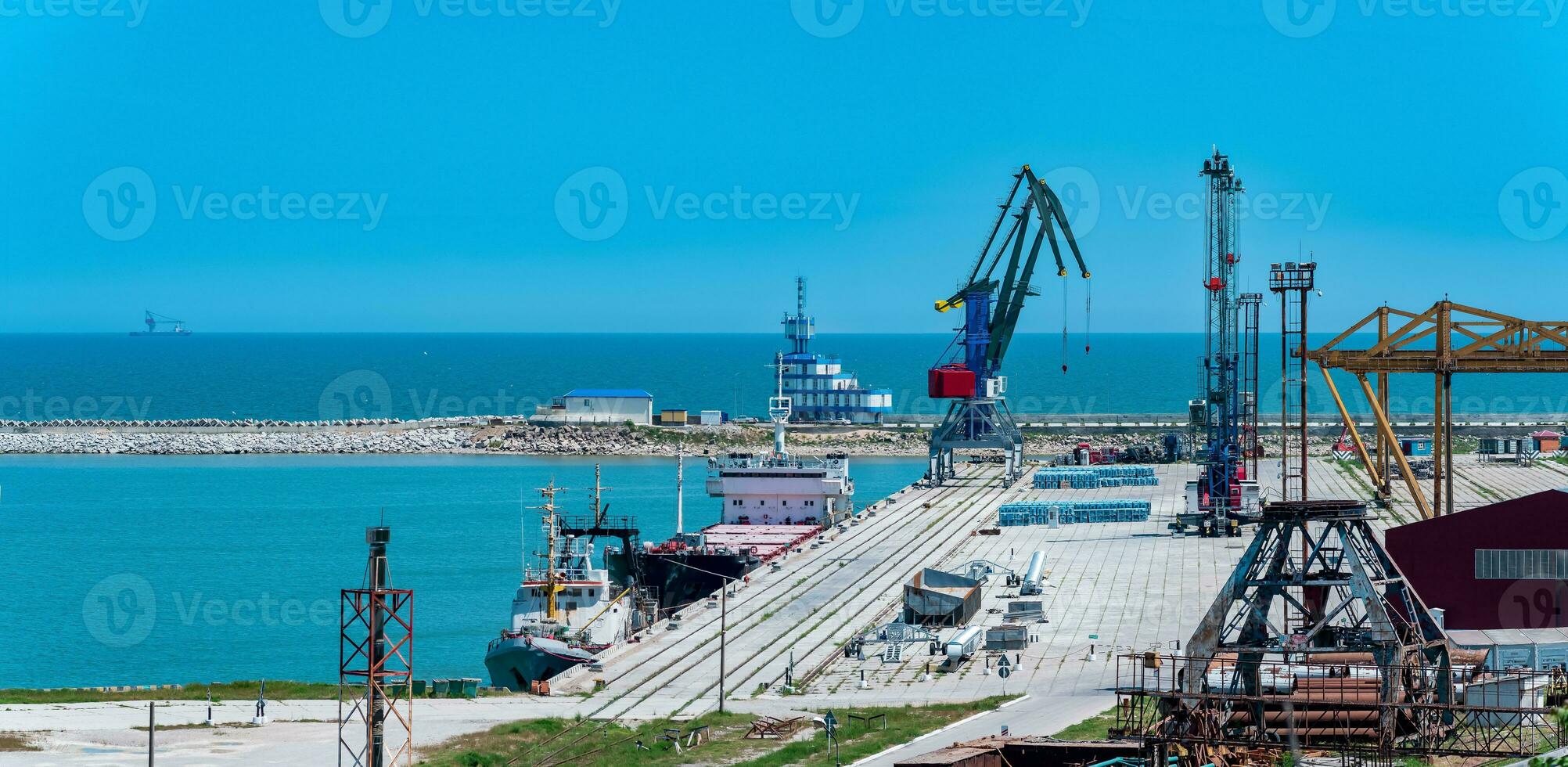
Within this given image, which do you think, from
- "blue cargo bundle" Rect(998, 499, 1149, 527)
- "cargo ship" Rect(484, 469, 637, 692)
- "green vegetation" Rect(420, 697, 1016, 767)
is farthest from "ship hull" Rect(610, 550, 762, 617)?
"green vegetation" Rect(420, 697, 1016, 767)

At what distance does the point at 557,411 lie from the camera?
145500 millimetres

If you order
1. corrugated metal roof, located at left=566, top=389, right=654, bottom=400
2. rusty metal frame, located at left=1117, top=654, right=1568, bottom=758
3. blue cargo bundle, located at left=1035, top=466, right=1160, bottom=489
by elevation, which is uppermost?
corrugated metal roof, located at left=566, top=389, right=654, bottom=400

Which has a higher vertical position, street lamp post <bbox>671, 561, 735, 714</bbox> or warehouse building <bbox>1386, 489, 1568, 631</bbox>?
warehouse building <bbox>1386, 489, 1568, 631</bbox>

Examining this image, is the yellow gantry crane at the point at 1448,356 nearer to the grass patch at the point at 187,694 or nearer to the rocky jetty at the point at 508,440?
the grass patch at the point at 187,694

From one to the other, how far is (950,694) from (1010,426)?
209ft

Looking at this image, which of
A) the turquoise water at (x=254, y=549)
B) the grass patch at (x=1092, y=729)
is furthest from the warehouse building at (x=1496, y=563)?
the turquoise water at (x=254, y=549)

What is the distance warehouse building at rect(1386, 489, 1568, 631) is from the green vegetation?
36.9 ft

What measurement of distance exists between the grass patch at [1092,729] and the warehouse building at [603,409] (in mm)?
109662

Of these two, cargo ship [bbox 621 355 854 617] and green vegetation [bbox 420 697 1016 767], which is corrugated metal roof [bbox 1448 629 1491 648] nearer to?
green vegetation [bbox 420 697 1016 767]

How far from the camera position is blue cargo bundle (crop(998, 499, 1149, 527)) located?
253ft

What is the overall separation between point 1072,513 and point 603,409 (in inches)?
2822

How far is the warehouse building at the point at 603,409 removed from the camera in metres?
143

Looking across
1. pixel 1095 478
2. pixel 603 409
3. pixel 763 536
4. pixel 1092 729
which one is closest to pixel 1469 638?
pixel 1092 729

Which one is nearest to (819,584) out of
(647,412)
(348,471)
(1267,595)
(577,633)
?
(577,633)
